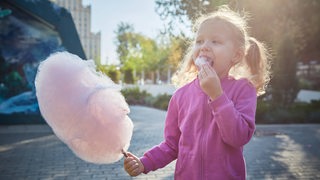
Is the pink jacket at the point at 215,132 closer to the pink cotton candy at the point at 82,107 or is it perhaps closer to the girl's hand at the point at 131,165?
the girl's hand at the point at 131,165

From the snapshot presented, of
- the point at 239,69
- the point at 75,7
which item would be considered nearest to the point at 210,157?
the point at 239,69

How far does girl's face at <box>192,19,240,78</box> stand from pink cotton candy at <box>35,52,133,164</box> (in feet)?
1.56

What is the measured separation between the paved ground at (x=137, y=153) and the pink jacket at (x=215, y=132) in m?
3.73

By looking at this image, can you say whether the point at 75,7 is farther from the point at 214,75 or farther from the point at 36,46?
the point at 214,75

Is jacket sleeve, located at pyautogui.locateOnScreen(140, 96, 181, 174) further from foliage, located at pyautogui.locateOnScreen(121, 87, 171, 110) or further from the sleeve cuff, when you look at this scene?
foliage, located at pyautogui.locateOnScreen(121, 87, 171, 110)

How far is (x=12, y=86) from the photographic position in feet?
36.6

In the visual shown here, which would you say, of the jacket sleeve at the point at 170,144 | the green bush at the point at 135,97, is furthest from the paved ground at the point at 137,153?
the green bush at the point at 135,97

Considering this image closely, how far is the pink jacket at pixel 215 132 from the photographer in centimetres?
173

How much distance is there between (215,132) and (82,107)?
658 mm

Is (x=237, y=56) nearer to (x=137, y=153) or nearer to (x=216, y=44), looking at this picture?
(x=216, y=44)

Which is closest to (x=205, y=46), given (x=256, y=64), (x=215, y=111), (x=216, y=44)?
(x=216, y=44)

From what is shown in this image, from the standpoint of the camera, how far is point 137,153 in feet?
23.5

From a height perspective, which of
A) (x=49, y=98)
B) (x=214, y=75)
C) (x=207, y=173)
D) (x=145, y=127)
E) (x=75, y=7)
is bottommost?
(x=145, y=127)

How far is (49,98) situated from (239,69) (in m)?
1.06
